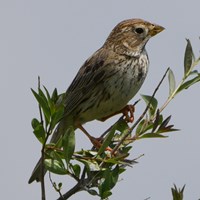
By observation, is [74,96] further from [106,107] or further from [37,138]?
[37,138]

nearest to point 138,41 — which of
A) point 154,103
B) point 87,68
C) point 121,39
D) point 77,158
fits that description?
point 121,39

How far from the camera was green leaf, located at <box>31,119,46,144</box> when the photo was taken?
2867mm

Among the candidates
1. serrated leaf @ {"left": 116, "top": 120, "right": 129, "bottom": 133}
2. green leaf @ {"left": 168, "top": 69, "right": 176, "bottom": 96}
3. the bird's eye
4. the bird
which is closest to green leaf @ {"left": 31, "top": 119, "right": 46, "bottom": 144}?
green leaf @ {"left": 168, "top": 69, "right": 176, "bottom": 96}

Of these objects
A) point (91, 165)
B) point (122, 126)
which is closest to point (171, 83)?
point (122, 126)

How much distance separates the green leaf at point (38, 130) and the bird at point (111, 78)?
8.36 feet

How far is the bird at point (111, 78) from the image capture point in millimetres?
5727

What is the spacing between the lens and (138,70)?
5.87m

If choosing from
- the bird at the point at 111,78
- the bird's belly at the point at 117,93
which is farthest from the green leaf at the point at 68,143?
the bird's belly at the point at 117,93

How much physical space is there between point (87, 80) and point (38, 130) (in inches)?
130

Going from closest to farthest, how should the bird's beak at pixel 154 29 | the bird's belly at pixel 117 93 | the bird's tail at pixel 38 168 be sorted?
the bird's tail at pixel 38 168, the bird's belly at pixel 117 93, the bird's beak at pixel 154 29

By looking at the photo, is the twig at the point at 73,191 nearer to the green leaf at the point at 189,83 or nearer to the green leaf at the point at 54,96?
the green leaf at the point at 54,96

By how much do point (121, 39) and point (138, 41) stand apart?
20cm

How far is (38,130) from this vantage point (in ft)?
9.41

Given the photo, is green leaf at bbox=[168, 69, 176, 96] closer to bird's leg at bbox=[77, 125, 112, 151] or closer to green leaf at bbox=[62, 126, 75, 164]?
green leaf at bbox=[62, 126, 75, 164]
